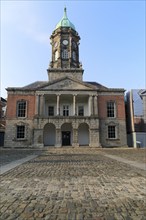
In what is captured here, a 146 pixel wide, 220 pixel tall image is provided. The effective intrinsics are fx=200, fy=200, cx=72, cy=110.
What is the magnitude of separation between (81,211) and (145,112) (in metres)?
33.1

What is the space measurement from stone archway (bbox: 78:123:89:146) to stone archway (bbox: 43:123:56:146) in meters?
4.54

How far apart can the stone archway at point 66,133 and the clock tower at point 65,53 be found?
946 cm

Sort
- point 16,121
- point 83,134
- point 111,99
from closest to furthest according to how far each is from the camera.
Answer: point 16,121 → point 111,99 → point 83,134

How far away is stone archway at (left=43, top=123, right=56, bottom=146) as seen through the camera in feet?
113

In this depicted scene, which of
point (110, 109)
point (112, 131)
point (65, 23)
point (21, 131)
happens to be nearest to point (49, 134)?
point (21, 131)

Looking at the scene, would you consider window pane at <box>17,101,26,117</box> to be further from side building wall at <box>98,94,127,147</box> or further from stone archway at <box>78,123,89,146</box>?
side building wall at <box>98,94,127,147</box>

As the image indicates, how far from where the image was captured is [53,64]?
3969 centimetres

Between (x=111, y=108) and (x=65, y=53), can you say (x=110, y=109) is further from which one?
(x=65, y=53)

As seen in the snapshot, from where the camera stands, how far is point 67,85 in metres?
33.7

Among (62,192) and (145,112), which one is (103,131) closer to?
(145,112)

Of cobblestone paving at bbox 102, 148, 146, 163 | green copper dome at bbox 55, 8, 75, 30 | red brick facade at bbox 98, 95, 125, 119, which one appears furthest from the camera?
green copper dome at bbox 55, 8, 75, 30

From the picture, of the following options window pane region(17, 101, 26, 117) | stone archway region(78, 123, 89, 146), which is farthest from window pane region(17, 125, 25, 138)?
stone archway region(78, 123, 89, 146)

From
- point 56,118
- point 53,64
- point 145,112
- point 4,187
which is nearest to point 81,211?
point 4,187

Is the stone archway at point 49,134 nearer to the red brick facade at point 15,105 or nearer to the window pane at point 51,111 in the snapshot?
the window pane at point 51,111
